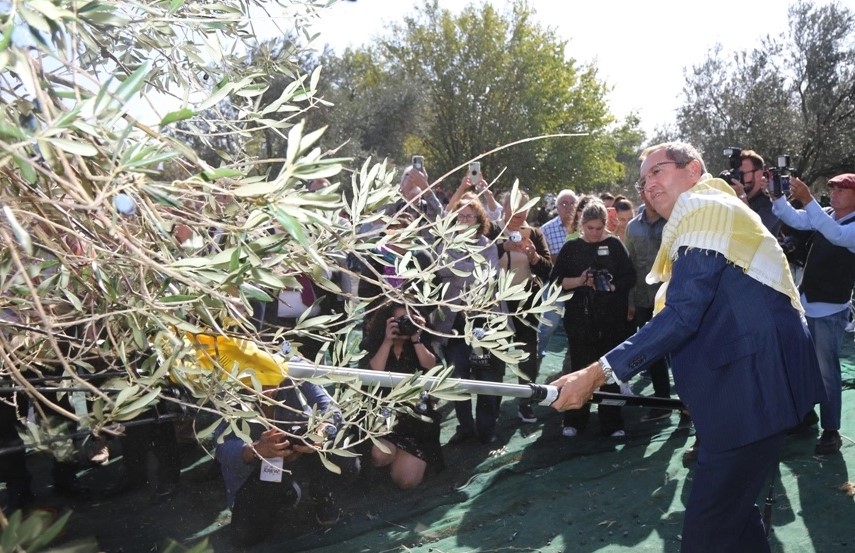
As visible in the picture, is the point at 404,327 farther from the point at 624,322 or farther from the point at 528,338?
the point at 624,322

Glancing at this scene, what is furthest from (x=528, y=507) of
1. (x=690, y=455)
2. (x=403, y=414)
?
(x=690, y=455)

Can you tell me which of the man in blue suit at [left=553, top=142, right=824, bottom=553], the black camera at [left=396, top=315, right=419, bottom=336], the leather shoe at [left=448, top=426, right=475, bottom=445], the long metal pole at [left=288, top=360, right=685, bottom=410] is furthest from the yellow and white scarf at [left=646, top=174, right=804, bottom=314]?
the leather shoe at [left=448, top=426, right=475, bottom=445]

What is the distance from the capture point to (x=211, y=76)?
2.20 m

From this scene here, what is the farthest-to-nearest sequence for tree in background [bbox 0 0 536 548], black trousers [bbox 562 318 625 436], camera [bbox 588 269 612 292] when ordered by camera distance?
camera [bbox 588 269 612 292] → black trousers [bbox 562 318 625 436] → tree in background [bbox 0 0 536 548]

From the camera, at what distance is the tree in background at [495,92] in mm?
35312

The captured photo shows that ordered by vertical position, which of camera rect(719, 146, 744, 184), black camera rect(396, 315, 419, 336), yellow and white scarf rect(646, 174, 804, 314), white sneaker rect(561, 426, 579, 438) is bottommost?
white sneaker rect(561, 426, 579, 438)

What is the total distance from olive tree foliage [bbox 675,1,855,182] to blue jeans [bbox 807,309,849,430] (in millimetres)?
25178

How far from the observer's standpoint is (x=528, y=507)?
545 centimetres

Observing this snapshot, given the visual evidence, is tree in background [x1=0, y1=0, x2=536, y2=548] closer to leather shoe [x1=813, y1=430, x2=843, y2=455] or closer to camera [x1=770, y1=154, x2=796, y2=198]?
leather shoe [x1=813, y1=430, x2=843, y2=455]

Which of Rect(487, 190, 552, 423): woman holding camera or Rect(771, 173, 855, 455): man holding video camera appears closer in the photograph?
Rect(771, 173, 855, 455): man holding video camera

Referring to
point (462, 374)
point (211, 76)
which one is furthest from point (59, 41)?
point (462, 374)

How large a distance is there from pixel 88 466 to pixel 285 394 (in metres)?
2.36

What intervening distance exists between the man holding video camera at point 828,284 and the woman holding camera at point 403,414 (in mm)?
2711

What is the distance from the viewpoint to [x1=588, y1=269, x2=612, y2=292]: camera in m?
6.94
